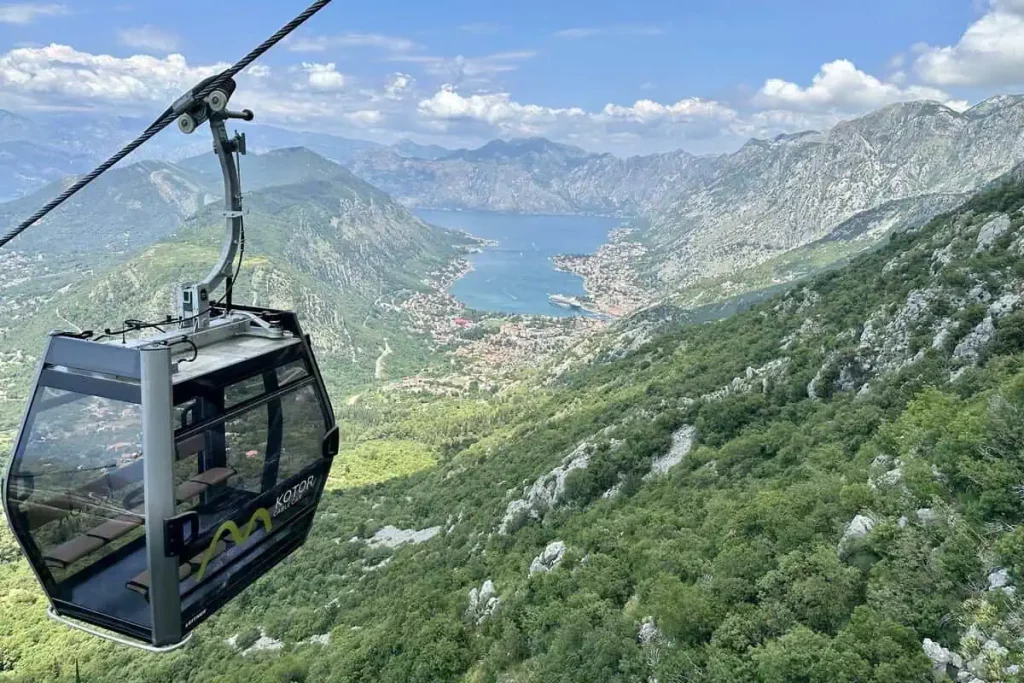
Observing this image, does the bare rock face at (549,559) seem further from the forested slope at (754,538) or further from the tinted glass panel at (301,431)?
the tinted glass panel at (301,431)

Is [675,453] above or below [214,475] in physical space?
below

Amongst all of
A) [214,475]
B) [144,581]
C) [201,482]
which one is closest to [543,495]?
[214,475]

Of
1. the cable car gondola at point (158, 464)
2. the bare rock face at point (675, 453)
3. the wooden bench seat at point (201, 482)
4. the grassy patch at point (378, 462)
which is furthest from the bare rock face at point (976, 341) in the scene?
the grassy patch at point (378, 462)

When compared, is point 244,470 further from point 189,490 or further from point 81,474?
point 81,474

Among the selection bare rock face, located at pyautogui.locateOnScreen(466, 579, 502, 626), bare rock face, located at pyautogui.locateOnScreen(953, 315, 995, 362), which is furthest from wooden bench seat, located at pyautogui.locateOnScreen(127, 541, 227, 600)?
bare rock face, located at pyautogui.locateOnScreen(953, 315, 995, 362)

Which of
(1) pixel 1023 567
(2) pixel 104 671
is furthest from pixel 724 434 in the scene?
(2) pixel 104 671

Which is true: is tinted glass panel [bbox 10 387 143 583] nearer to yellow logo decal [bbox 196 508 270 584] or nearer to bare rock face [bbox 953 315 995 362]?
yellow logo decal [bbox 196 508 270 584]
